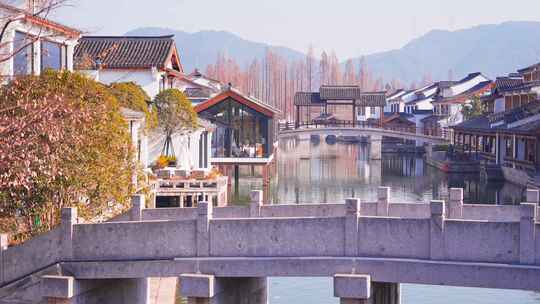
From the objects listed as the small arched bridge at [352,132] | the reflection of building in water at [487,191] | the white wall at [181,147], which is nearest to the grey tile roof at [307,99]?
the small arched bridge at [352,132]

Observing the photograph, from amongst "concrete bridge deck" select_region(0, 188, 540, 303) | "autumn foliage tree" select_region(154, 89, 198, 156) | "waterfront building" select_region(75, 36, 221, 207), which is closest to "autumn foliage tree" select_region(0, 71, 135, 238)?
"concrete bridge deck" select_region(0, 188, 540, 303)

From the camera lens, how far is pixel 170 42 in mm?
47719

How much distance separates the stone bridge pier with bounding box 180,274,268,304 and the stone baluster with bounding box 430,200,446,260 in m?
3.56

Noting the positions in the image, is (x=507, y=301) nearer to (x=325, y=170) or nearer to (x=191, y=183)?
(x=191, y=183)

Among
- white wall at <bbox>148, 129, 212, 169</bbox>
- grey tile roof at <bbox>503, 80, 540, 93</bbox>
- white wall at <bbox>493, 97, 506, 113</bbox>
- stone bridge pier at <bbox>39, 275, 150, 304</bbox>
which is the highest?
grey tile roof at <bbox>503, 80, 540, 93</bbox>

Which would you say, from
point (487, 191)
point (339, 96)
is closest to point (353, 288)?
point (487, 191)

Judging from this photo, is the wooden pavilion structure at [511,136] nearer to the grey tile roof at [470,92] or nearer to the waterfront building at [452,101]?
the waterfront building at [452,101]

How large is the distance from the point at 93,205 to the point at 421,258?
7.77m

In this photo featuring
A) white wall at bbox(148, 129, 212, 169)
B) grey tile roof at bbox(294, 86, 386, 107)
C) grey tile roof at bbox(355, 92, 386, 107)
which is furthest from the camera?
grey tile roof at bbox(355, 92, 386, 107)

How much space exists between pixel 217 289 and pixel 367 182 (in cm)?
4527

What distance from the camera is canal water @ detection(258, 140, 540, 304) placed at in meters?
22.7

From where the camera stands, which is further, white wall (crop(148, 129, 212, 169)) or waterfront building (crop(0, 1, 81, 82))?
white wall (crop(148, 129, 212, 169))

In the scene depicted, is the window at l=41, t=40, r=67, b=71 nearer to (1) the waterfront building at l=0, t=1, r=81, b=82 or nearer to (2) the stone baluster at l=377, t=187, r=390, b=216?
(1) the waterfront building at l=0, t=1, r=81, b=82

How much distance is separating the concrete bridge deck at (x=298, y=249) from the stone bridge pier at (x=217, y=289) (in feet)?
0.55
